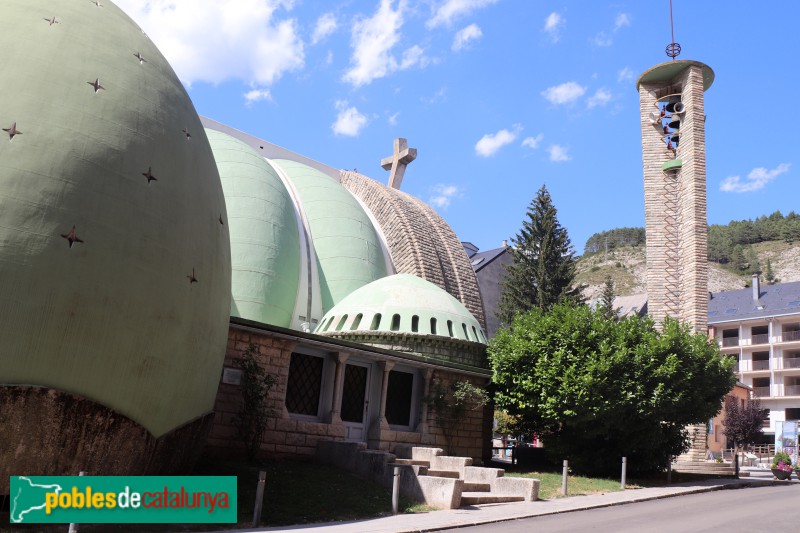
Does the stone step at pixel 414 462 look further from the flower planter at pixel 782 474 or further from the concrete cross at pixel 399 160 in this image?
the concrete cross at pixel 399 160

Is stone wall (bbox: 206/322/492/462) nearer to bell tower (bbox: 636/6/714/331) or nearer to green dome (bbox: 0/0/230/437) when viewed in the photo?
green dome (bbox: 0/0/230/437)

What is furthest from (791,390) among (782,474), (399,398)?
(399,398)

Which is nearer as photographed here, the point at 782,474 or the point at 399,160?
the point at 782,474

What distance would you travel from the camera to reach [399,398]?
19969mm

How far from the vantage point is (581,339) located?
21.3 m

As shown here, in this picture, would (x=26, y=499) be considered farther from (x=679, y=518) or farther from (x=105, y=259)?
(x=679, y=518)

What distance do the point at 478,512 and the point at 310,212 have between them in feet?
52.8

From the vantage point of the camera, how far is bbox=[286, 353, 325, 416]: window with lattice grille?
1725 centimetres

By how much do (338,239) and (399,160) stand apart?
11.5m

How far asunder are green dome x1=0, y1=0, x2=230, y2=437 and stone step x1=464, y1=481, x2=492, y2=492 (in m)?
6.75

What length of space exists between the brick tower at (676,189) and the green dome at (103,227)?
22407 mm

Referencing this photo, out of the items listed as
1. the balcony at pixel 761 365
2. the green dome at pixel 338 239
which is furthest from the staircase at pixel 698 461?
the balcony at pixel 761 365

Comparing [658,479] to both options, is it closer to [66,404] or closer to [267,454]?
[267,454]

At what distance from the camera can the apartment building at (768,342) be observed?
6088 centimetres
